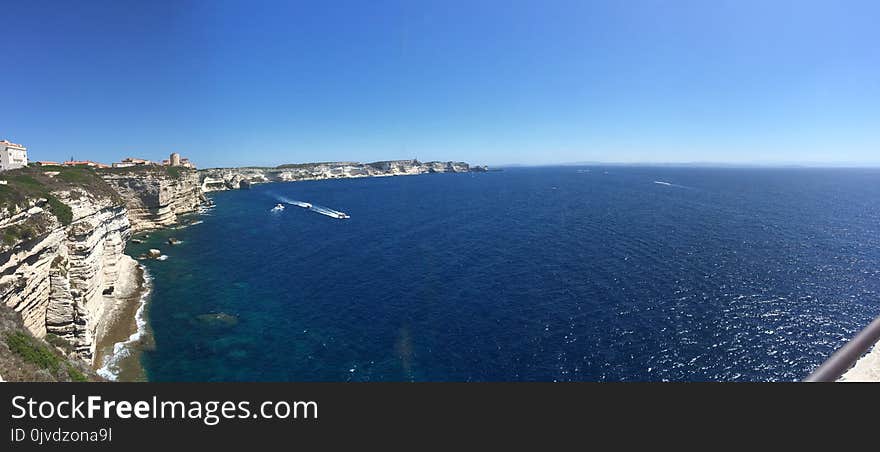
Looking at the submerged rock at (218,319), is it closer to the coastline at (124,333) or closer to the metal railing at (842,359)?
the coastline at (124,333)

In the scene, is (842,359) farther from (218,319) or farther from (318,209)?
(318,209)

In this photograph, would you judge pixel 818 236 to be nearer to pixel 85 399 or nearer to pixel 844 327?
pixel 844 327

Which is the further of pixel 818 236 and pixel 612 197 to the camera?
pixel 612 197

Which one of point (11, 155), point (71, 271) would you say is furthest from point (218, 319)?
point (11, 155)

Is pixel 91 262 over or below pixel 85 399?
below

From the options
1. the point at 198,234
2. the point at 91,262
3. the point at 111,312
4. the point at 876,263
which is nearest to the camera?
the point at 91,262

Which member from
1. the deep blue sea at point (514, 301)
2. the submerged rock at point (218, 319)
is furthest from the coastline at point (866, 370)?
the submerged rock at point (218, 319)

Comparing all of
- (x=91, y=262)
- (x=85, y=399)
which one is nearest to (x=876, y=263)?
(x=85, y=399)
